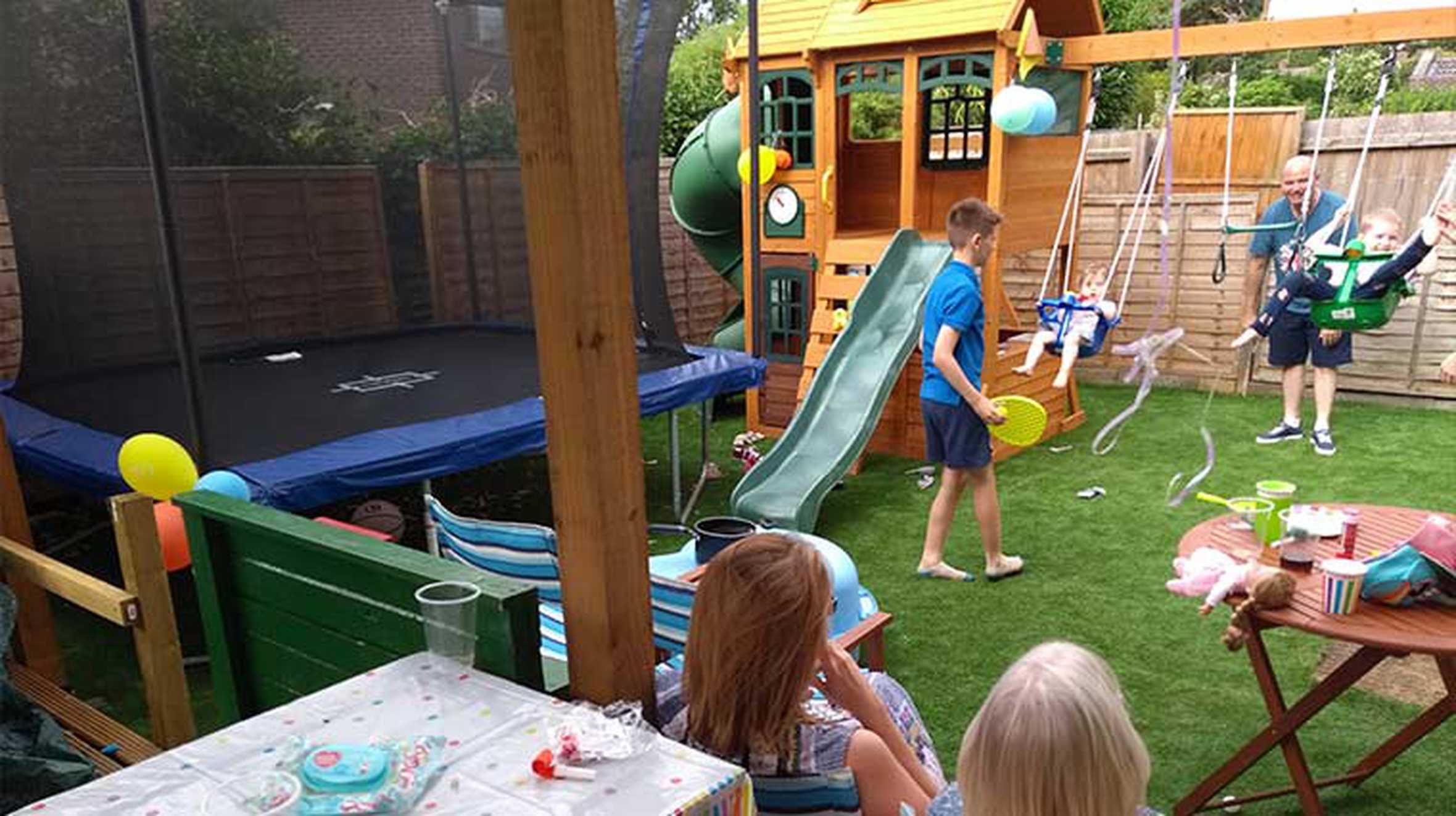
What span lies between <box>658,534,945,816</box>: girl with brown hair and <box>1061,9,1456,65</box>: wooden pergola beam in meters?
3.69

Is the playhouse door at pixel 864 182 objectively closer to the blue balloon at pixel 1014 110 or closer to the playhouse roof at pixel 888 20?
the playhouse roof at pixel 888 20

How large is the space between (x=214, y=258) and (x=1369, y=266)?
16.9ft

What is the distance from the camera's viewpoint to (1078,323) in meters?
5.02

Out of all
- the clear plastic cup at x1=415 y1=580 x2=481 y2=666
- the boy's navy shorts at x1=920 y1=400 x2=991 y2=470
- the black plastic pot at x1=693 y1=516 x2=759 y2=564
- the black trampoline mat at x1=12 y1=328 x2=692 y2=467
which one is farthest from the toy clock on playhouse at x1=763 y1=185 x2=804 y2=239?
the clear plastic cup at x1=415 y1=580 x2=481 y2=666

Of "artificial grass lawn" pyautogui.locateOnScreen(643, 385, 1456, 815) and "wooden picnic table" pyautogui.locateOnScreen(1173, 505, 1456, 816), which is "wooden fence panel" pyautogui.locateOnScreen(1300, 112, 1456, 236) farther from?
"wooden picnic table" pyautogui.locateOnScreen(1173, 505, 1456, 816)

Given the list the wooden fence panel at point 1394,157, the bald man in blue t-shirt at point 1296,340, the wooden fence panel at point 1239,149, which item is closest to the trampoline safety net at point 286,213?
the bald man in blue t-shirt at point 1296,340

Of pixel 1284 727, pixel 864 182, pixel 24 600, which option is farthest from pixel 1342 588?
pixel 864 182

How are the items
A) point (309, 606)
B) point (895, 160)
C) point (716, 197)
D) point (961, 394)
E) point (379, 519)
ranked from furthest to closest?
1. point (716, 197)
2. point (895, 160)
3. point (379, 519)
4. point (961, 394)
5. point (309, 606)

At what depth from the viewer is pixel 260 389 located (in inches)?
201

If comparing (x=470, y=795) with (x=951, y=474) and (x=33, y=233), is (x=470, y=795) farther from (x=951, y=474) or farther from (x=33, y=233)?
(x=33, y=233)

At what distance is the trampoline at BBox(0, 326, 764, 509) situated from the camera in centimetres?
379

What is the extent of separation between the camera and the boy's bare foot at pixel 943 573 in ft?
13.6

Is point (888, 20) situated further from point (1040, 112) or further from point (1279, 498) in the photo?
point (1279, 498)

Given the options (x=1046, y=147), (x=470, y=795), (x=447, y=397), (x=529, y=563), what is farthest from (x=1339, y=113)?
(x=470, y=795)
